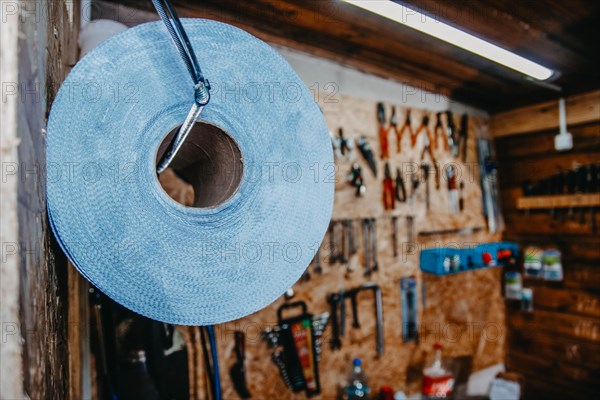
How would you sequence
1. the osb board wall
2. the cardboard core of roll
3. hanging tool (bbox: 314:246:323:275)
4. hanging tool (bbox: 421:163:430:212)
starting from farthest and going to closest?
hanging tool (bbox: 421:163:430:212), hanging tool (bbox: 314:246:323:275), the osb board wall, the cardboard core of roll

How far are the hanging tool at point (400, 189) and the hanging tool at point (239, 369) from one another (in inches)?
49.5

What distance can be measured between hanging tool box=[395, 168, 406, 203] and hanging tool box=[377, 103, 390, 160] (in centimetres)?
14

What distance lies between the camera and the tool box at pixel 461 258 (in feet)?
7.96

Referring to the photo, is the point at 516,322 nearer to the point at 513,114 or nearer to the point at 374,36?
the point at 513,114

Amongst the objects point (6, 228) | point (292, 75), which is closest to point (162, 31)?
point (292, 75)

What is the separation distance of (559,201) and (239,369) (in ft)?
7.49

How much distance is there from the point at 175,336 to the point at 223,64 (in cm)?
108

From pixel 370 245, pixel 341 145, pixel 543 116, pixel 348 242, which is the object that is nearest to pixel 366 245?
pixel 370 245

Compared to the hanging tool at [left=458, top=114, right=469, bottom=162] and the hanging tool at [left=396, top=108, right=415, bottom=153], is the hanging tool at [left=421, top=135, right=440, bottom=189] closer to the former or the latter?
the hanging tool at [left=396, top=108, right=415, bottom=153]

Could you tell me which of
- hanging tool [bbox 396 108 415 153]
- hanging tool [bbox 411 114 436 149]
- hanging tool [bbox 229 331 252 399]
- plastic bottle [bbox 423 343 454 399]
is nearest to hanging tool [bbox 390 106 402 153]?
hanging tool [bbox 396 108 415 153]

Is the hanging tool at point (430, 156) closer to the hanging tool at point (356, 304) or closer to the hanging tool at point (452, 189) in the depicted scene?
the hanging tool at point (452, 189)

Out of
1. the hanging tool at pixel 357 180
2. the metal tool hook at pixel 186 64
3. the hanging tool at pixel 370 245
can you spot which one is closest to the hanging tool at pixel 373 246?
the hanging tool at pixel 370 245

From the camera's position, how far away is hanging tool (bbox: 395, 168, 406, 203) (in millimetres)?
2479

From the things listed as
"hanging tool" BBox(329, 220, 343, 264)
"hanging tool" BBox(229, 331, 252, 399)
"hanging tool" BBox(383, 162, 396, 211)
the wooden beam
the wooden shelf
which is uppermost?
the wooden beam
